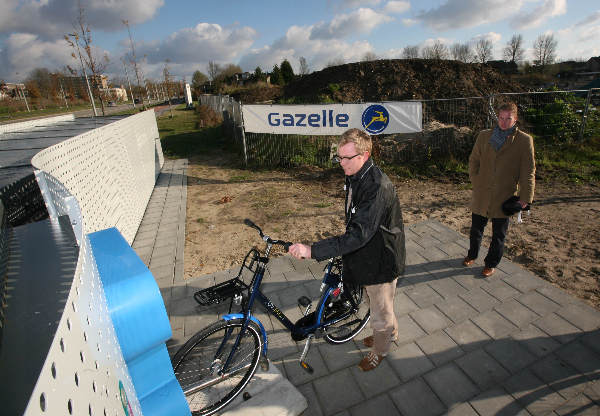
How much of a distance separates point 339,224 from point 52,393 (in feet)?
19.8

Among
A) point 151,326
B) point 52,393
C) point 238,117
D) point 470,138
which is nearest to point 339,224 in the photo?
point 151,326

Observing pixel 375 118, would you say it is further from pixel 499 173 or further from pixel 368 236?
pixel 368 236

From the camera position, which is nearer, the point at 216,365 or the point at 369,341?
the point at 216,365

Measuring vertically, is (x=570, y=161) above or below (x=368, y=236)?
below

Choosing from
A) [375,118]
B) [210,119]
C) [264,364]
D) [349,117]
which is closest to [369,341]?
[264,364]

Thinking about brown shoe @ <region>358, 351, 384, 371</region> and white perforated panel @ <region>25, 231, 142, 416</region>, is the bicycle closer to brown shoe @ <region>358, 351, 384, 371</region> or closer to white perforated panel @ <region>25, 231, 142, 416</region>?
brown shoe @ <region>358, 351, 384, 371</region>

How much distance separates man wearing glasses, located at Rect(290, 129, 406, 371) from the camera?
238 cm

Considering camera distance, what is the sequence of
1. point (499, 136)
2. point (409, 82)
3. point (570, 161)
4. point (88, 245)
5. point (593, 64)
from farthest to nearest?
1. point (593, 64)
2. point (409, 82)
3. point (570, 161)
4. point (499, 136)
5. point (88, 245)

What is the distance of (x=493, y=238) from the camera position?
13.8 ft

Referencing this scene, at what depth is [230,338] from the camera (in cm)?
282

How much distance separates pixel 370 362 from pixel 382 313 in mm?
580

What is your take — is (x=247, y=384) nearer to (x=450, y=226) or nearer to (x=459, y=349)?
(x=459, y=349)

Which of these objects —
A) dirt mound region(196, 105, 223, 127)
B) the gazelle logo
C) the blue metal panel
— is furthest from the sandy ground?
dirt mound region(196, 105, 223, 127)

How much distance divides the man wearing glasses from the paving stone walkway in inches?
23.6
